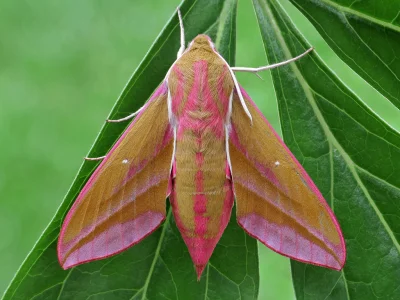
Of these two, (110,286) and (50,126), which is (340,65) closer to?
(50,126)

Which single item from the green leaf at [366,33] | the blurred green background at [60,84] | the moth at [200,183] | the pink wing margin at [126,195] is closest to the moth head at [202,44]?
the moth at [200,183]

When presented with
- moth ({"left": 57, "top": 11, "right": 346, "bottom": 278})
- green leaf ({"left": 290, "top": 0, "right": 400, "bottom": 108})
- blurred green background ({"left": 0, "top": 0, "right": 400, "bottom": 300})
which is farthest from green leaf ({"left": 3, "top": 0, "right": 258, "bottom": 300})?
blurred green background ({"left": 0, "top": 0, "right": 400, "bottom": 300})

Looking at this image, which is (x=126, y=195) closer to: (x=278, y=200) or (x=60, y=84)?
(x=278, y=200)

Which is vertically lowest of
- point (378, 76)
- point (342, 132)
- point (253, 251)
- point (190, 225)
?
point (253, 251)

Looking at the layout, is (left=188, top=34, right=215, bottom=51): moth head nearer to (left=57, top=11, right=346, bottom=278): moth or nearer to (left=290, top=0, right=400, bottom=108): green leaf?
(left=57, top=11, right=346, bottom=278): moth

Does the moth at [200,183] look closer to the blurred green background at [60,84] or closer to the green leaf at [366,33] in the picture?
the green leaf at [366,33]

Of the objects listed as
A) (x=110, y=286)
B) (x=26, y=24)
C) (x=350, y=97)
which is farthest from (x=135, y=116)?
(x=26, y=24)
